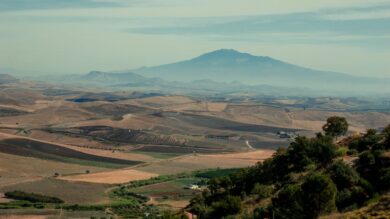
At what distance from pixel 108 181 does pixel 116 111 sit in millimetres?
112653

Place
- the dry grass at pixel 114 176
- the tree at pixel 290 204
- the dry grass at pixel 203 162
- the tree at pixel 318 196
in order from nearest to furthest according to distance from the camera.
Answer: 1. the tree at pixel 318 196
2. the tree at pixel 290 204
3. the dry grass at pixel 114 176
4. the dry grass at pixel 203 162

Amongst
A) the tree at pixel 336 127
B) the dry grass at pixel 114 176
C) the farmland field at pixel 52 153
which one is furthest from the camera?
the farmland field at pixel 52 153

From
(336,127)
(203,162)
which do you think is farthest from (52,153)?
(336,127)

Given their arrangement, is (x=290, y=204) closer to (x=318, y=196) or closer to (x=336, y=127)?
(x=318, y=196)

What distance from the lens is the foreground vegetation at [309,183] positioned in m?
29.2

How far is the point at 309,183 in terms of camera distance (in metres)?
29.4

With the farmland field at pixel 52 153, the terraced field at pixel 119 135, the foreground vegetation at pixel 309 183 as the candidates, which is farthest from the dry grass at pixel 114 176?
the foreground vegetation at pixel 309 183

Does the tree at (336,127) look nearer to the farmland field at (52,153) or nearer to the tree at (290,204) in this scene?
the tree at (290,204)

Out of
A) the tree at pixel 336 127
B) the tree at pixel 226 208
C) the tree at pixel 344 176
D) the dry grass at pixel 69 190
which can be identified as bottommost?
the dry grass at pixel 69 190

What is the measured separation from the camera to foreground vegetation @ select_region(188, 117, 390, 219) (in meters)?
29.2

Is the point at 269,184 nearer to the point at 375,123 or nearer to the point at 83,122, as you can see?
the point at 83,122

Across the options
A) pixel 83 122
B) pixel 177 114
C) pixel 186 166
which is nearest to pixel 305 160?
pixel 186 166

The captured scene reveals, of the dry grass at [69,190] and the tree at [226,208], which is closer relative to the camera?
the tree at [226,208]

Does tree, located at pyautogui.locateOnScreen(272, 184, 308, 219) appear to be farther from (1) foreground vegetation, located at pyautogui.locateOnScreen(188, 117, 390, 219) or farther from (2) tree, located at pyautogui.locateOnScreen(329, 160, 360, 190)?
(2) tree, located at pyautogui.locateOnScreen(329, 160, 360, 190)
